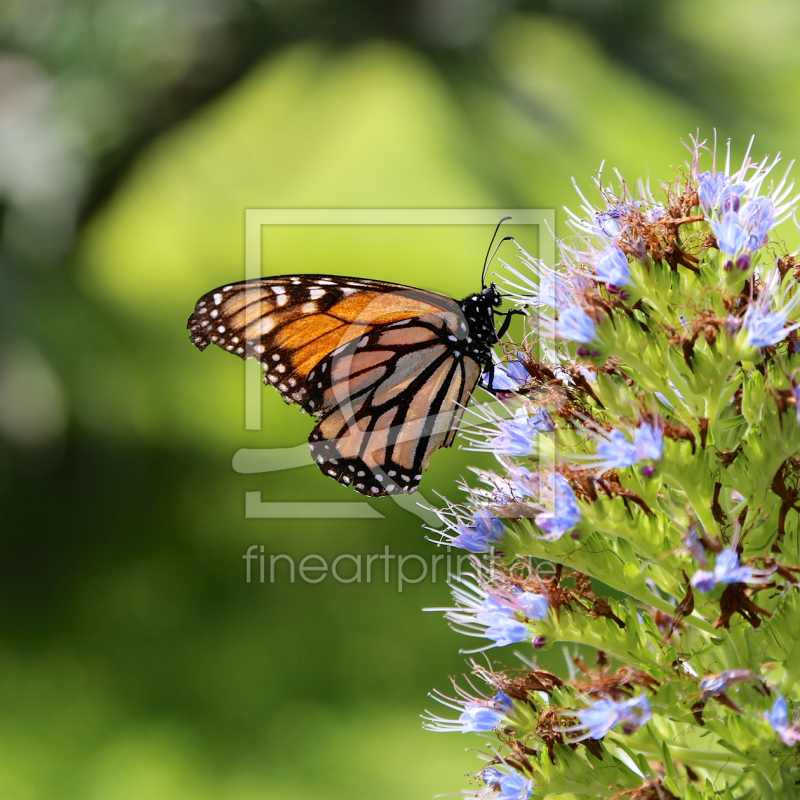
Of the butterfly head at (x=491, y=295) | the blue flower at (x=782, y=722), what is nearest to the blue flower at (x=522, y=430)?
the blue flower at (x=782, y=722)

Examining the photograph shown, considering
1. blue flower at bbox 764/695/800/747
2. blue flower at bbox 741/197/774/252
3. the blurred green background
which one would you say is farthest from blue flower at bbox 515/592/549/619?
the blurred green background

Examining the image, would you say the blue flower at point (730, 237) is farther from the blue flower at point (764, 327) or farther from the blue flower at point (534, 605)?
the blue flower at point (534, 605)

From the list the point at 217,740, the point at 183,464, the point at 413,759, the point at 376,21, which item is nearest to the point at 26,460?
the point at 183,464

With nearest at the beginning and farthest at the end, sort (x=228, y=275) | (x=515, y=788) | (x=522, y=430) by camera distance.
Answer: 1. (x=515, y=788)
2. (x=522, y=430)
3. (x=228, y=275)

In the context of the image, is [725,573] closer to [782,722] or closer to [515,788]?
[782,722]

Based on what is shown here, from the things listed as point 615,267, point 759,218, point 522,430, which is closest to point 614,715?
point 522,430

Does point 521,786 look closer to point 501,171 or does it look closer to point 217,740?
point 217,740
